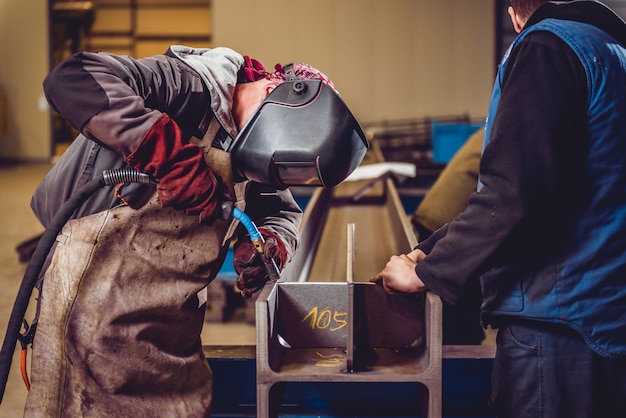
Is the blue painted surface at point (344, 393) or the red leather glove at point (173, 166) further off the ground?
the red leather glove at point (173, 166)

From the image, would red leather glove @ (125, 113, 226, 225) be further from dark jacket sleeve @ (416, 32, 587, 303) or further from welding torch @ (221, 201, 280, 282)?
dark jacket sleeve @ (416, 32, 587, 303)

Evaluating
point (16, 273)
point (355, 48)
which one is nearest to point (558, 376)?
point (16, 273)

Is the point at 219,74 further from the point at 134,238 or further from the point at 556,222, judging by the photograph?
the point at 556,222

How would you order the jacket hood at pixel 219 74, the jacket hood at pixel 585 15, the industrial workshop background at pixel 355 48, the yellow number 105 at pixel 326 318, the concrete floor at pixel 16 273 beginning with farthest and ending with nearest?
1. the industrial workshop background at pixel 355 48
2. the concrete floor at pixel 16 273
3. the yellow number 105 at pixel 326 318
4. the jacket hood at pixel 219 74
5. the jacket hood at pixel 585 15

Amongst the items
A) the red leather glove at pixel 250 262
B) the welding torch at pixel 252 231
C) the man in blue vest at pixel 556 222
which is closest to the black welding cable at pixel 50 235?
the welding torch at pixel 252 231

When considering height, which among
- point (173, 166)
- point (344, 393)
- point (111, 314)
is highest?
point (173, 166)

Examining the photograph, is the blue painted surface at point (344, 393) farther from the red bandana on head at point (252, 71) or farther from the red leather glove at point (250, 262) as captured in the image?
the red bandana on head at point (252, 71)

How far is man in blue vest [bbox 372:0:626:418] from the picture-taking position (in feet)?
4.55

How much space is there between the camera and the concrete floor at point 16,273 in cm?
334

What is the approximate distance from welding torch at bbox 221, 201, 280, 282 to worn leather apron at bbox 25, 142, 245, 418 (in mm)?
69

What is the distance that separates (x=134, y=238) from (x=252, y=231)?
250 millimetres

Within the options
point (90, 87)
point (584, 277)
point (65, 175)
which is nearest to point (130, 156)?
point (90, 87)

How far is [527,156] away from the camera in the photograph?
4.54ft

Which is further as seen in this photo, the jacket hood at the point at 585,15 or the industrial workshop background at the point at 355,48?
the industrial workshop background at the point at 355,48
